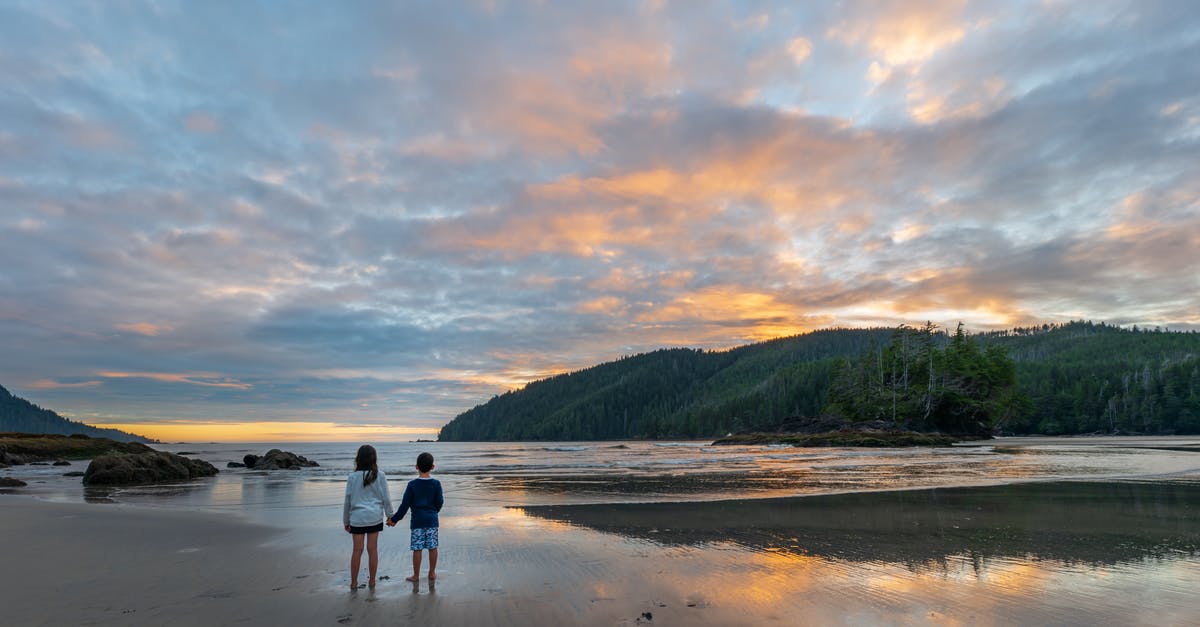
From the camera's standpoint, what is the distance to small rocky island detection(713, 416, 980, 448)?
70.7m

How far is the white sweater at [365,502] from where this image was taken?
8.16 meters

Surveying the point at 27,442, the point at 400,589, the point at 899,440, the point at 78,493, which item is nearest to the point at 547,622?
the point at 400,589

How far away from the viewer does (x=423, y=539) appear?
8273mm

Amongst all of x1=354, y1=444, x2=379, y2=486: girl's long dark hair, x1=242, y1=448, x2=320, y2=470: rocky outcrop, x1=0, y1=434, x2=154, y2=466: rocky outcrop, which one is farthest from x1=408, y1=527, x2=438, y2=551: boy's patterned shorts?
x1=0, y1=434, x2=154, y2=466: rocky outcrop

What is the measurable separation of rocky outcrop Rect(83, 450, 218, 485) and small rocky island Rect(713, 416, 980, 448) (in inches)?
2555

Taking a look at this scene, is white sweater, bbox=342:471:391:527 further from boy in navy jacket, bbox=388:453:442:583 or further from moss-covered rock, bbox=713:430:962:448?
moss-covered rock, bbox=713:430:962:448

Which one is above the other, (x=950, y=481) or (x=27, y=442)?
(x=27, y=442)

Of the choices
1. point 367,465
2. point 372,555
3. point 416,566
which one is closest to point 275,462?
point 367,465

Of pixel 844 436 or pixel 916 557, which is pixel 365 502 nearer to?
pixel 916 557

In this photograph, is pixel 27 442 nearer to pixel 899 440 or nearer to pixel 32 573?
pixel 32 573

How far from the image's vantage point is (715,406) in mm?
194875

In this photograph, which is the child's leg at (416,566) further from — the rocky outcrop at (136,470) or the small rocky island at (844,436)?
the small rocky island at (844,436)

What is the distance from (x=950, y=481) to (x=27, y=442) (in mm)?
65819

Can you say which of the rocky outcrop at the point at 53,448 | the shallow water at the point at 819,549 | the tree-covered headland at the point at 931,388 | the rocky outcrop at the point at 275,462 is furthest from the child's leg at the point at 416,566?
the tree-covered headland at the point at 931,388
